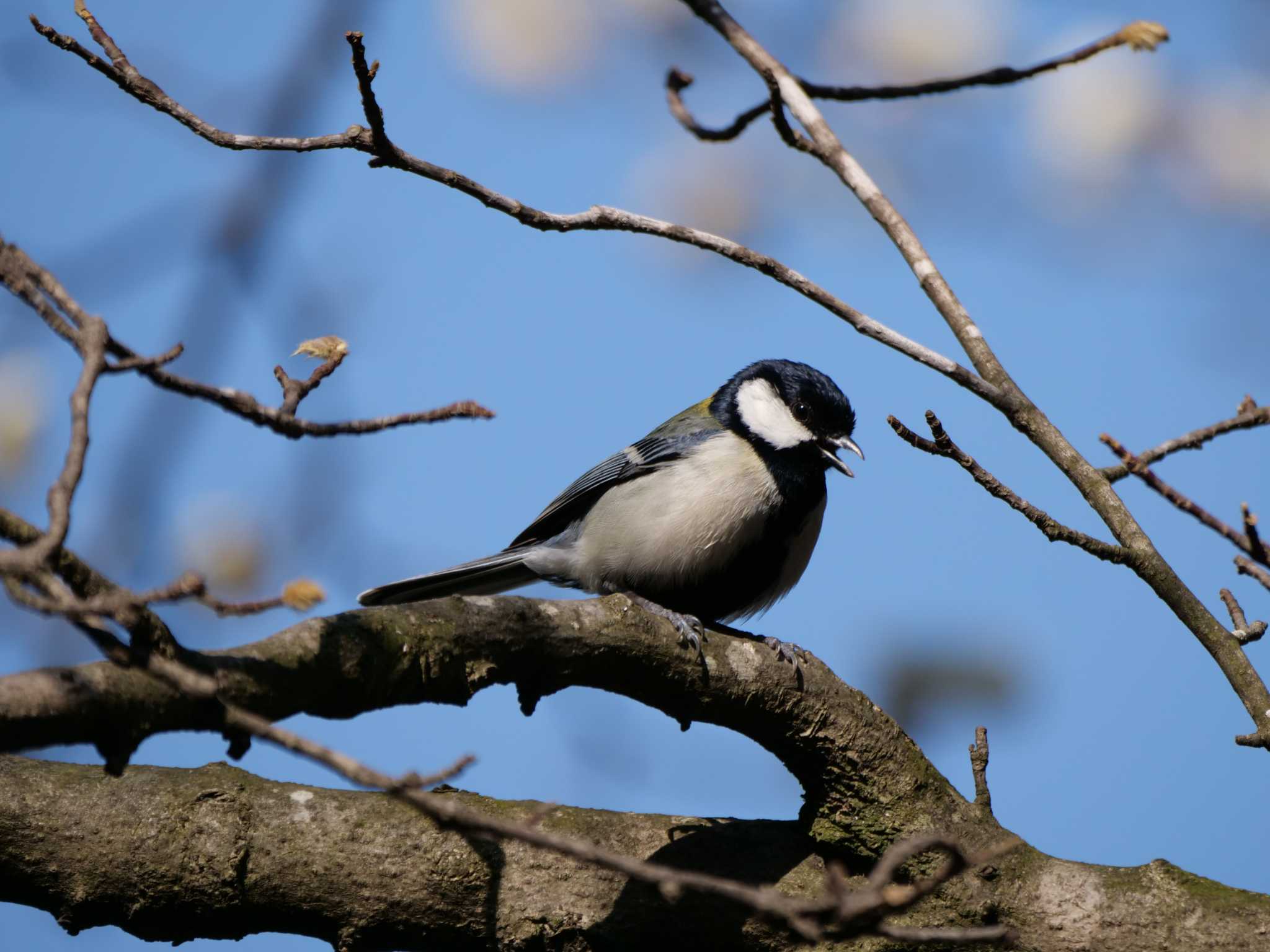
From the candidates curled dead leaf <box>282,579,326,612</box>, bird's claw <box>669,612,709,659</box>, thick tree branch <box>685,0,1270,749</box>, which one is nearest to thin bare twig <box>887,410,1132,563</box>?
thick tree branch <box>685,0,1270,749</box>

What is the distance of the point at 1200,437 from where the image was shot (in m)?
3.19

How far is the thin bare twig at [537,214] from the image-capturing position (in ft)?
9.32

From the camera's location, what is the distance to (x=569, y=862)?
338cm

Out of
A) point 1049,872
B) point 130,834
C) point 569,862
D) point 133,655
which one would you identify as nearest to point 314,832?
point 130,834

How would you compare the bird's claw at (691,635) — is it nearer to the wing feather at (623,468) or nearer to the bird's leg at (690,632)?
the bird's leg at (690,632)

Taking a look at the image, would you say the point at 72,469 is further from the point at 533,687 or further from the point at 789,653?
the point at 789,653

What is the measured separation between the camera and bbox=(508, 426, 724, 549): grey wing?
5.41 m

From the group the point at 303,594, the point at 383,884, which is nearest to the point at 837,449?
the point at 383,884

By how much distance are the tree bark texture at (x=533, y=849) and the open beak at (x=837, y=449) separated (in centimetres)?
167

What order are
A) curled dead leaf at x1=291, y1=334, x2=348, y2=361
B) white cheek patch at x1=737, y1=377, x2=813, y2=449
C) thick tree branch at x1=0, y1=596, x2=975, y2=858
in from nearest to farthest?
thick tree branch at x1=0, y1=596, x2=975, y2=858 → curled dead leaf at x1=291, y1=334, x2=348, y2=361 → white cheek patch at x1=737, y1=377, x2=813, y2=449

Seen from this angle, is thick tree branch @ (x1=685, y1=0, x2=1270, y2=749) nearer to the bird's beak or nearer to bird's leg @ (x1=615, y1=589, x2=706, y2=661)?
bird's leg @ (x1=615, y1=589, x2=706, y2=661)

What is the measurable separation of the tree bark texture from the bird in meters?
1.16

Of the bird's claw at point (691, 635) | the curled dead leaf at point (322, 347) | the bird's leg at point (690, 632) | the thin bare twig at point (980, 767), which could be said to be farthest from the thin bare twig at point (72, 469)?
the thin bare twig at point (980, 767)

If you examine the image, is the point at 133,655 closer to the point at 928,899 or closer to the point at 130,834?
the point at 130,834
